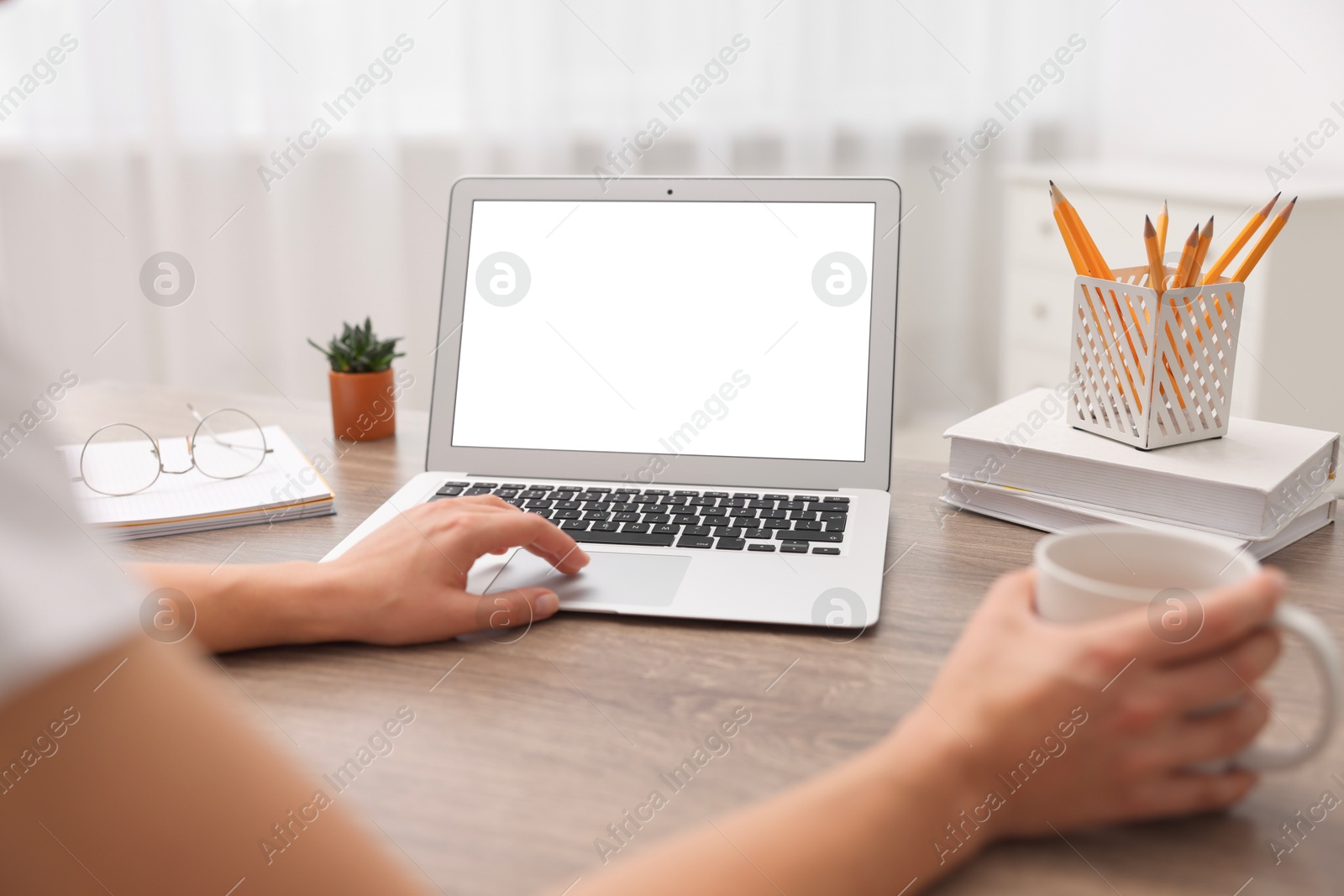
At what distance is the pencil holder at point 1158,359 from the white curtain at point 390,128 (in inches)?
74.4

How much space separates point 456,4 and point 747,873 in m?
2.53

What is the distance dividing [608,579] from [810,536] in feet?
0.59

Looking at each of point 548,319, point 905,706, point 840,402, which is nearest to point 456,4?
point 548,319

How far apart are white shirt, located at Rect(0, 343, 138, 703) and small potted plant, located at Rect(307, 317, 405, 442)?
0.91 m

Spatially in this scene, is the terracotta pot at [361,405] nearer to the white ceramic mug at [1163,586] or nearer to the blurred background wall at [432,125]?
the white ceramic mug at [1163,586]

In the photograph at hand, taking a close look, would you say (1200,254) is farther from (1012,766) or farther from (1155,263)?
(1012,766)

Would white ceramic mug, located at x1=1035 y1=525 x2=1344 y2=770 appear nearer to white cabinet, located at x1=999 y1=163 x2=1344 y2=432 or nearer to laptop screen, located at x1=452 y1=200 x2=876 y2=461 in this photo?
laptop screen, located at x1=452 y1=200 x2=876 y2=461

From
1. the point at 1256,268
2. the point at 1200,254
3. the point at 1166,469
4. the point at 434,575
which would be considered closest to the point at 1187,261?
the point at 1200,254

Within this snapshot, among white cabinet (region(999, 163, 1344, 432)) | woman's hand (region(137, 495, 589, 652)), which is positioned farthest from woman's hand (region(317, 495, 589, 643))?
white cabinet (region(999, 163, 1344, 432))

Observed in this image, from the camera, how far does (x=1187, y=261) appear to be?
860 mm

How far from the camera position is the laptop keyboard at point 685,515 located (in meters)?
0.90

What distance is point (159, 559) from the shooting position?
3.04 feet

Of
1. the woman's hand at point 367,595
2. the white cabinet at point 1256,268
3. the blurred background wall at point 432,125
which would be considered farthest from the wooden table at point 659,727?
the blurred background wall at point 432,125

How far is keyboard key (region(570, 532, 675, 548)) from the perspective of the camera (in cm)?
90
